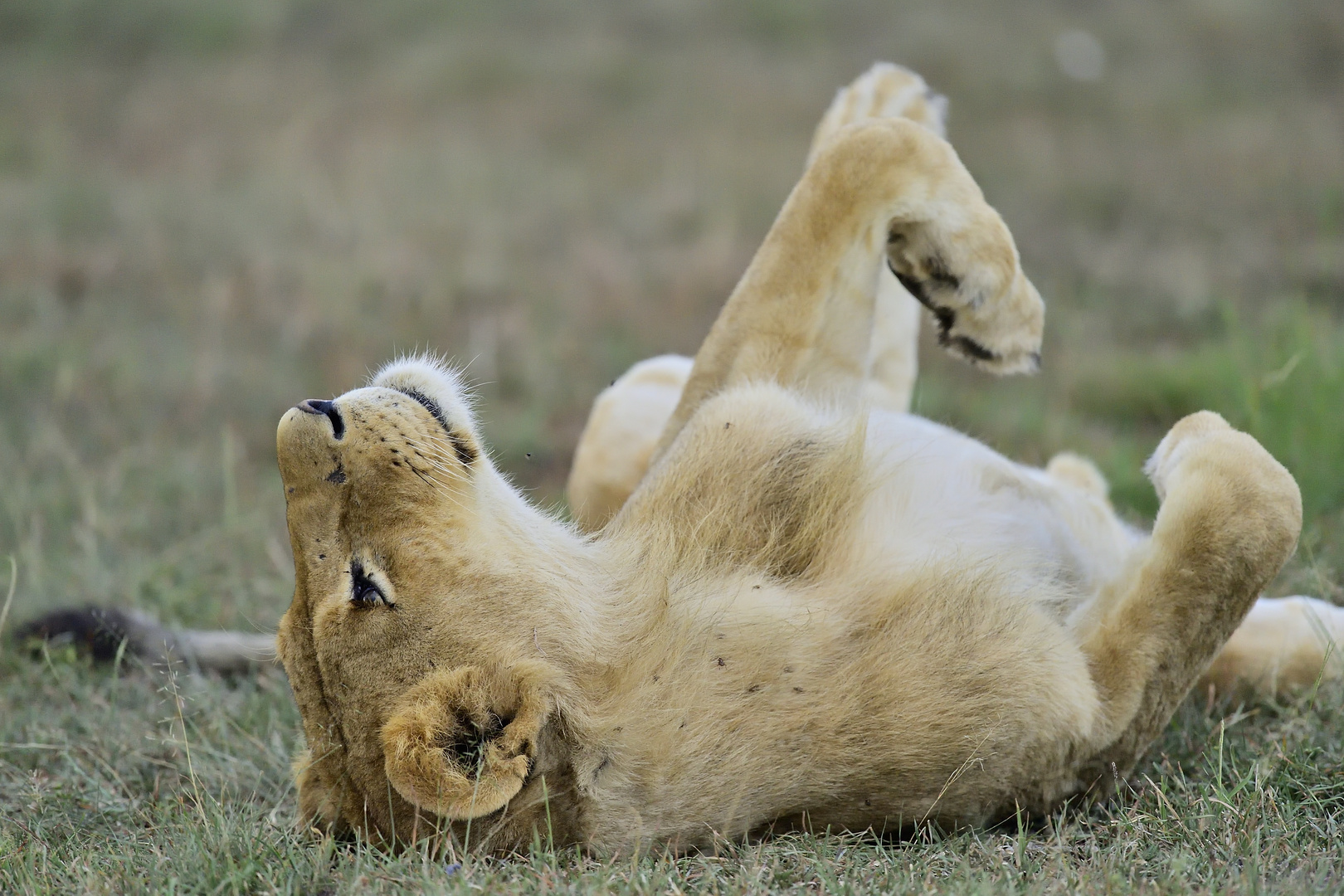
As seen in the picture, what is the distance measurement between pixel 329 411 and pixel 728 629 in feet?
2.74

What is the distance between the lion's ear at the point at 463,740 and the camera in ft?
7.29

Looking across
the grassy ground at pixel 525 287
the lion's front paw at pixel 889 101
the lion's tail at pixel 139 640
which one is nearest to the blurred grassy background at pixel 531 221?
the grassy ground at pixel 525 287

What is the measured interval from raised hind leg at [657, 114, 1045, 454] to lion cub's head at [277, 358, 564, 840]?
2.79ft

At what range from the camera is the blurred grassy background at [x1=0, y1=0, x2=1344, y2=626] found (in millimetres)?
5285

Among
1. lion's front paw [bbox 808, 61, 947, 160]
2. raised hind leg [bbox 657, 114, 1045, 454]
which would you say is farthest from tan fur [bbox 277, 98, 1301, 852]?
lion's front paw [bbox 808, 61, 947, 160]

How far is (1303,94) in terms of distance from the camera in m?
10.5

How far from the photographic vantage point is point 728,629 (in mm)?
2498

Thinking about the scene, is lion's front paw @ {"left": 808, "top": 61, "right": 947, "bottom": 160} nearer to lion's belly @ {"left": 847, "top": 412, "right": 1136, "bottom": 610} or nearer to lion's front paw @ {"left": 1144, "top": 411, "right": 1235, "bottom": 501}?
lion's belly @ {"left": 847, "top": 412, "right": 1136, "bottom": 610}

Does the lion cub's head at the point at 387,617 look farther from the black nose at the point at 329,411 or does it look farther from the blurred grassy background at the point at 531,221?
the blurred grassy background at the point at 531,221

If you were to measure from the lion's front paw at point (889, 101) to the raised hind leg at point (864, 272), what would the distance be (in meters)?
0.81

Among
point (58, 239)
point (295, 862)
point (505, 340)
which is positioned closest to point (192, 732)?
point (295, 862)

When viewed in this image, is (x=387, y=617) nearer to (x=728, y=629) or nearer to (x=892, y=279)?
(x=728, y=629)

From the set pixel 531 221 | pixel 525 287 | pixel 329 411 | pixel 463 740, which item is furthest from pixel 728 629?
pixel 531 221

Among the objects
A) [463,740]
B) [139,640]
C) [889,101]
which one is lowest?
[139,640]
